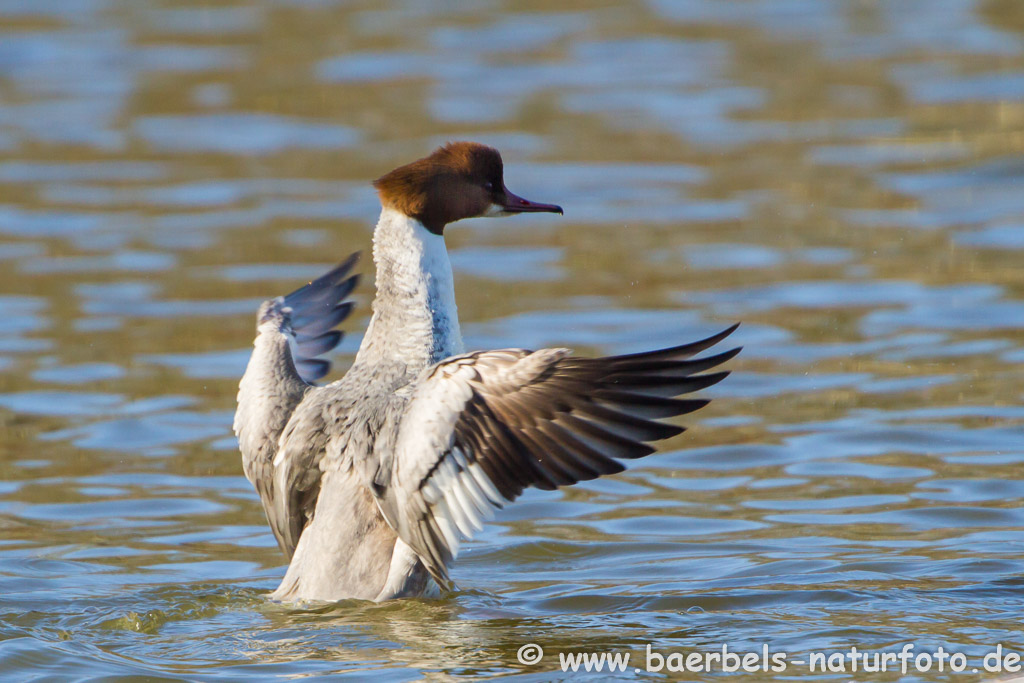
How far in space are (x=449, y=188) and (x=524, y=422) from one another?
1379 mm

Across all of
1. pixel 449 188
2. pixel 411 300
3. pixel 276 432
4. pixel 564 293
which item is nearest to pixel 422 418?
pixel 411 300

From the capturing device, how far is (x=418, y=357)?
6.24m

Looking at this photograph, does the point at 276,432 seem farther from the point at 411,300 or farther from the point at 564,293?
the point at 564,293

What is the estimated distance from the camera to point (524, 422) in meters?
5.48

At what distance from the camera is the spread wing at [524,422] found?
17.5ft

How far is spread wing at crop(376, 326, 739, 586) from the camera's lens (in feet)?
17.5

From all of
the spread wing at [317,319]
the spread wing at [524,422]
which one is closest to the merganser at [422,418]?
the spread wing at [524,422]

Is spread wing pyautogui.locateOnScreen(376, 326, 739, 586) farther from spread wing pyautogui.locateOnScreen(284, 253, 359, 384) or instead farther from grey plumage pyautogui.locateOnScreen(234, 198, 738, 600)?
spread wing pyautogui.locateOnScreen(284, 253, 359, 384)

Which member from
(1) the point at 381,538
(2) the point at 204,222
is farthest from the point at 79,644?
(2) the point at 204,222

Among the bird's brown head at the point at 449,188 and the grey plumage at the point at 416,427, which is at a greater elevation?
the bird's brown head at the point at 449,188

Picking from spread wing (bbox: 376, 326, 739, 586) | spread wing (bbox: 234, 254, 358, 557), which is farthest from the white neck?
spread wing (bbox: 376, 326, 739, 586)

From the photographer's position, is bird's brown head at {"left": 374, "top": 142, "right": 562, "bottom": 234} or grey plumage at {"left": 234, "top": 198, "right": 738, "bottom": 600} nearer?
grey plumage at {"left": 234, "top": 198, "right": 738, "bottom": 600}

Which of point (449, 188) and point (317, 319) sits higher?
point (449, 188)

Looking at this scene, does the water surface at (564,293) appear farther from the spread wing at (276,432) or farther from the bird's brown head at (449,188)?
the bird's brown head at (449,188)
